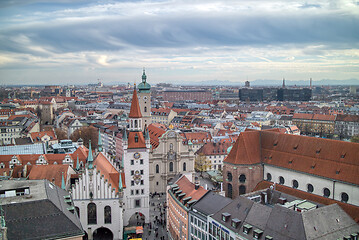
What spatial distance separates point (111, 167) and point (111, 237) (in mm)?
15543

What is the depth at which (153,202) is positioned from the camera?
81.1m

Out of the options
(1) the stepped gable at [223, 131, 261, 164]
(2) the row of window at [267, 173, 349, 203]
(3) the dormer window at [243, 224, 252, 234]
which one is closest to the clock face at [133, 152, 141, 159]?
(1) the stepped gable at [223, 131, 261, 164]

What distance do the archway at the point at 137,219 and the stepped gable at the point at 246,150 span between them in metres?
20.1

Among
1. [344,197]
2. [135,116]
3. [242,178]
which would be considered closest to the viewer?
[344,197]

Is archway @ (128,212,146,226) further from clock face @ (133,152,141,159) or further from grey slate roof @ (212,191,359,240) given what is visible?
grey slate roof @ (212,191,359,240)

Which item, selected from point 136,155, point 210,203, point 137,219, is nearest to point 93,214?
point 137,219

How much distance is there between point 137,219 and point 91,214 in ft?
44.6

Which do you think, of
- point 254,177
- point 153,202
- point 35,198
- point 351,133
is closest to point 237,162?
point 254,177

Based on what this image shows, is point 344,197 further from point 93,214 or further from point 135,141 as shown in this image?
point 93,214

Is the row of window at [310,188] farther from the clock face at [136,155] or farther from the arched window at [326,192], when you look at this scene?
the clock face at [136,155]

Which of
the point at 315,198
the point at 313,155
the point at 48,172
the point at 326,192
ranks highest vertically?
the point at 313,155

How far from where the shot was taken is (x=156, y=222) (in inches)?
2734

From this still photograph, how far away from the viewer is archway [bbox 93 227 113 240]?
2406 inches

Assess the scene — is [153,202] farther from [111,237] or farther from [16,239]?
[16,239]
